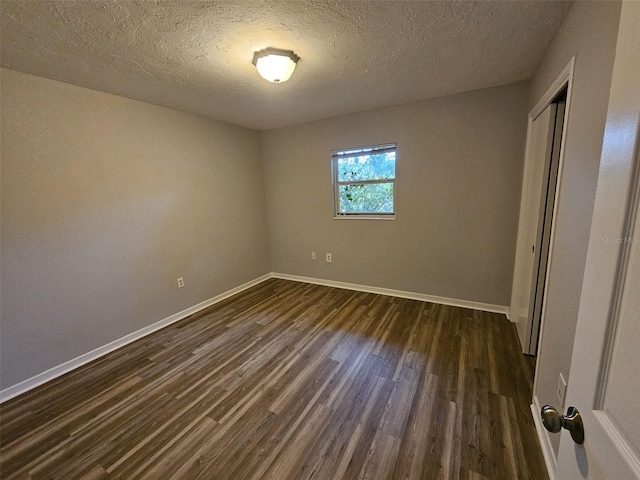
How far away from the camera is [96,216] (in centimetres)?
233

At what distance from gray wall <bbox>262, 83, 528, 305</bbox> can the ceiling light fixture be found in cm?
162

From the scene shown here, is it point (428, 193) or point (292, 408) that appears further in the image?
point (428, 193)

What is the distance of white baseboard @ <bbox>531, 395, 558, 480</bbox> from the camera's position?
1.25 meters

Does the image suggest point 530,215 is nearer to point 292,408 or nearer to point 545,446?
point 545,446

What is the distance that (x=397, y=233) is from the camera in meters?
3.30

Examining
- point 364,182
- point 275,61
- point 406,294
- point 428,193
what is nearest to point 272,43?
point 275,61

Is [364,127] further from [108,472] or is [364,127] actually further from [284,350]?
[108,472]

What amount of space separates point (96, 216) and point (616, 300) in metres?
3.17

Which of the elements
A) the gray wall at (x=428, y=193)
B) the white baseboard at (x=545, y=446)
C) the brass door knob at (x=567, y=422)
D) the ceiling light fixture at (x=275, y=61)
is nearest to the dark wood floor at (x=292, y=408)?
the white baseboard at (x=545, y=446)

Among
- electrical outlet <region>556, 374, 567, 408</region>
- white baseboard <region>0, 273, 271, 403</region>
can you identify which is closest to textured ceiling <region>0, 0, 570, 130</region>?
electrical outlet <region>556, 374, 567, 408</region>

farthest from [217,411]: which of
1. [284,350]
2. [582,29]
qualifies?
[582,29]

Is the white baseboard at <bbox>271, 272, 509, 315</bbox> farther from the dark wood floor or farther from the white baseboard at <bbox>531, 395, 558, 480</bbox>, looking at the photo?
the white baseboard at <bbox>531, 395, 558, 480</bbox>

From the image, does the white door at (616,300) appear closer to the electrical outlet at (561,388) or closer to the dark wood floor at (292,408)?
the electrical outlet at (561,388)

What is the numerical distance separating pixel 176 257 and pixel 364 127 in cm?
276
